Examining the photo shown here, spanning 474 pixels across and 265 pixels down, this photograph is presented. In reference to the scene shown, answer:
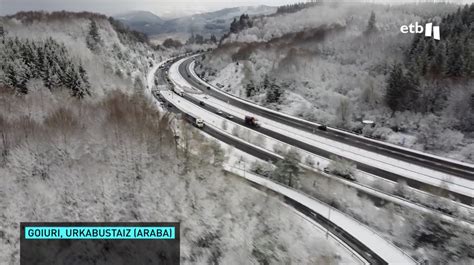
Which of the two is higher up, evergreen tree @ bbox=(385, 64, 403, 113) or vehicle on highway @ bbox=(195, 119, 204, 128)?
evergreen tree @ bbox=(385, 64, 403, 113)

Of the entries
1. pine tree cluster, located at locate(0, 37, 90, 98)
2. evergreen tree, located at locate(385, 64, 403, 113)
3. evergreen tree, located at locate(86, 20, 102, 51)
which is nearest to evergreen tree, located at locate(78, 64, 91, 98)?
pine tree cluster, located at locate(0, 37, 90, 98)

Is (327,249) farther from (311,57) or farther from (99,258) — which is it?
(311,57)

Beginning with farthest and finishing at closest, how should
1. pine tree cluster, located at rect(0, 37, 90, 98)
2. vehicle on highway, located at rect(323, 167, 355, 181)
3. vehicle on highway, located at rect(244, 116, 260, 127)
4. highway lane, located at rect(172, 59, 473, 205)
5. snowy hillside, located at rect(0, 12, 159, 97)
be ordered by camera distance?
vehicle on highway, located at rect(244, 116, 260, 127) < snowy hillside, located at rect(0, 12, 159, 97) < pine tree cluster, located at rect(0, 37, 90, 98) < vehicle on highway, located at rect(323, 167, 355, 181) < highway lane, located at rect(172, 59, 473, 205)

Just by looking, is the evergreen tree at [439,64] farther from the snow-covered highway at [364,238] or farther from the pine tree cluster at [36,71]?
the pine tree cluster at [36,71]

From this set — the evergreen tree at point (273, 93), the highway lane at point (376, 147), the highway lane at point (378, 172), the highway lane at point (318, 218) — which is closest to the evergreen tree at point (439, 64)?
the highway lane at point (376, 147)

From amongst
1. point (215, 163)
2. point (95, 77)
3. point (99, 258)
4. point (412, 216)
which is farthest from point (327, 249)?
point (95, 77)

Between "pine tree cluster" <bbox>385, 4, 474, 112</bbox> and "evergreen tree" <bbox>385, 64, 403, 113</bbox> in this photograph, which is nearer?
"pine tree cluster" <bbox>385, 4, 474, 112</bbox>

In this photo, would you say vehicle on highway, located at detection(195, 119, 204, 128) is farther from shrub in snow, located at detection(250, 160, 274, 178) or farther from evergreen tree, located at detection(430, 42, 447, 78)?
evergreen tree, located at detection(430, 42, 447, 78)
